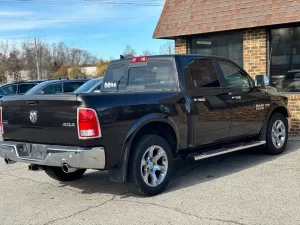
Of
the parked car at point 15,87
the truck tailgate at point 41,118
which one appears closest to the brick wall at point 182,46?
the parked car at point 15,87

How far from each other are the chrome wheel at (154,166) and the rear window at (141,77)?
1.07 metres

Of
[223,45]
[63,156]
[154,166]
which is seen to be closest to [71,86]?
[223,45]

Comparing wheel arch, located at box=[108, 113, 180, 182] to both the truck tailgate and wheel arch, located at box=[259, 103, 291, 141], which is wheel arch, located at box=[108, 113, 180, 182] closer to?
the truck tailgate

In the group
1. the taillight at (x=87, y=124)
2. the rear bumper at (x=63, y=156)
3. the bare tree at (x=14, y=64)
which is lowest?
the rear bumper at (x=63, y=156)

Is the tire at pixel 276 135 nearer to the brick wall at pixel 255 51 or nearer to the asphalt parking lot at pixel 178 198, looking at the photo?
the asphalt parking lot at pixel 178 198

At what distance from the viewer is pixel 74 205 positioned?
5352 millimetres

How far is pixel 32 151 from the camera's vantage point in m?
5.44

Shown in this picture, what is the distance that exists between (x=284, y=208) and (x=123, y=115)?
2234 millimetres

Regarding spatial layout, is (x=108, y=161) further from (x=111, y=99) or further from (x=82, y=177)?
(x=82, y=177)

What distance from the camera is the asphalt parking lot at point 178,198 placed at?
471 centimetres

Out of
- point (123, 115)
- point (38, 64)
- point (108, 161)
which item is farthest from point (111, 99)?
point (38, 64)

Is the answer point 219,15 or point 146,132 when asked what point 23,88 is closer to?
point 219,15

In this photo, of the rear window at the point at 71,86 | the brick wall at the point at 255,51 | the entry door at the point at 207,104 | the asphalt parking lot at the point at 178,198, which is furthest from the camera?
the rear window at the point at 71,86

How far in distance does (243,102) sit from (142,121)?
2430 millimetres
